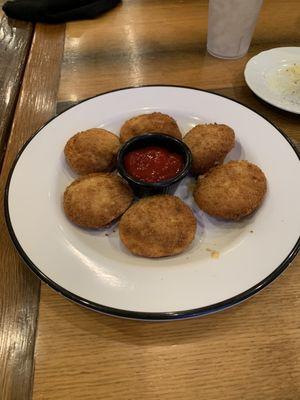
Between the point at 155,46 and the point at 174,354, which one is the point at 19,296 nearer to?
the point at 174,354

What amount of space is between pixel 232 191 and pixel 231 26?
1283 millimetres

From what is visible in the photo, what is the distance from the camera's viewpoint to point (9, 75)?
2176 mm

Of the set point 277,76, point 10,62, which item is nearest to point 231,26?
point 277,76

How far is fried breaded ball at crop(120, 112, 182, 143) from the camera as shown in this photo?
5.36ft

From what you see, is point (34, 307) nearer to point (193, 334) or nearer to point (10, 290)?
point (10, 290)

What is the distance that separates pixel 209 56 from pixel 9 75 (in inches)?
47.5

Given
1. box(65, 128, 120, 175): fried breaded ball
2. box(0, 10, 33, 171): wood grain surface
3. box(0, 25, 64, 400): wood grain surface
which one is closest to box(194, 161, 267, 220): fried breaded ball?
box(65, 128, 120, 175): fried breaded ball

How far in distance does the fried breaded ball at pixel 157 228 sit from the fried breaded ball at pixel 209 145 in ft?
0.97

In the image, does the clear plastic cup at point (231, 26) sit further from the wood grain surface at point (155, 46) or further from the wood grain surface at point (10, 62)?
the wood grain surface at point (10, 62)

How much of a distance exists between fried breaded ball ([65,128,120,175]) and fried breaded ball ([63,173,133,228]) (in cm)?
11

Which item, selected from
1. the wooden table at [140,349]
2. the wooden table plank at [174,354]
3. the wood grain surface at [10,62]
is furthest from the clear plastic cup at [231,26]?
the wooden table plank at [174,354]

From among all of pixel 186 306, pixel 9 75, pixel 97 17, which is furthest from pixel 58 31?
pixel 186 306

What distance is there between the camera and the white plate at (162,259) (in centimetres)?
109

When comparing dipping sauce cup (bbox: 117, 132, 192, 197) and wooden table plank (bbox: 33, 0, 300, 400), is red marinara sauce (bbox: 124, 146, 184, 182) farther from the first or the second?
wooden table plank (bbox: 33, 0, 300, 400)
